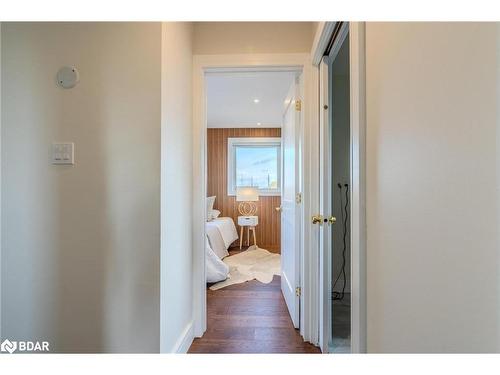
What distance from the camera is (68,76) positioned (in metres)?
1.31

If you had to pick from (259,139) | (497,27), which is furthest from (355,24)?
(259,139)

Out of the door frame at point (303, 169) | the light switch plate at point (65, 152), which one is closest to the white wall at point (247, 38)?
the door frame at point (303, 169)

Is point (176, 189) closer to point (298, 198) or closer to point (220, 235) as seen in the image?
point (298, 198)

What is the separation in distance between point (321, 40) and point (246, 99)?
7.24 feet

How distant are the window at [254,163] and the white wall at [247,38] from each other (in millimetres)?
3217

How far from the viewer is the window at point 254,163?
5084 millimetres

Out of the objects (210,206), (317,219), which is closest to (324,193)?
(317,219)

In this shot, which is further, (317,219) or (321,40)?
(317,219)

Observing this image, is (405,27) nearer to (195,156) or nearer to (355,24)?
(355,24)

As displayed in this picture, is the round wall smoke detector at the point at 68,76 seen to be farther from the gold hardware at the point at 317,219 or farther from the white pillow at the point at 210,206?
the white pillow at the point at 210,206

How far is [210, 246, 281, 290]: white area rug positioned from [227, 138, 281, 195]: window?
4.52ft

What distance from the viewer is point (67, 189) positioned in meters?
1.32
